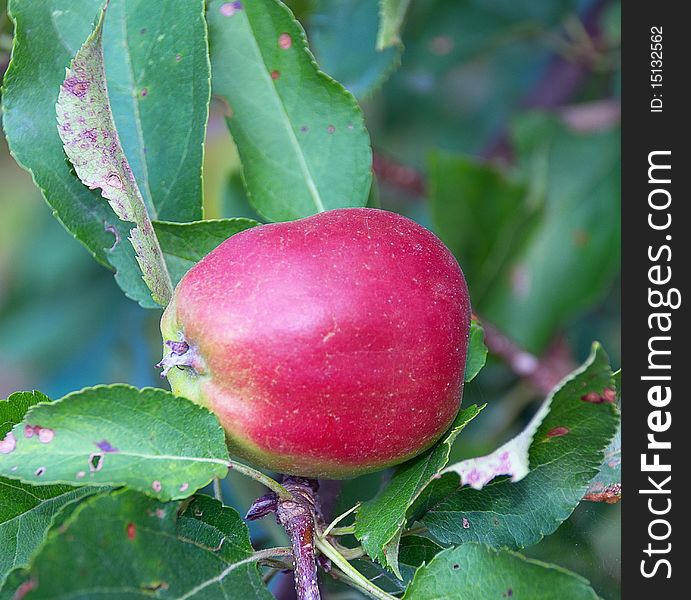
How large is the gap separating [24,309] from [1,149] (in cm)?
49

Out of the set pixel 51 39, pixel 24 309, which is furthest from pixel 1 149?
pixel 51 39

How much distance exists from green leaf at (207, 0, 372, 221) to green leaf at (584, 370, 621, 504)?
0.36 metres

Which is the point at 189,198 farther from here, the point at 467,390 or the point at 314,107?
the point at 467,390

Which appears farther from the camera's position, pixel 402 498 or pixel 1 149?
pixel 1 149

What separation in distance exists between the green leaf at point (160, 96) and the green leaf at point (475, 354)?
0.31 metres

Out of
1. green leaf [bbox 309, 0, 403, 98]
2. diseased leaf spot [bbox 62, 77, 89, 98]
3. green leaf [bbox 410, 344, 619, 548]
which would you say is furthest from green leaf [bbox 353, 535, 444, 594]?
green leaf [bbox 309, 0, 403, 98]

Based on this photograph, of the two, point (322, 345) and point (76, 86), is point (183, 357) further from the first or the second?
point (76, 86)

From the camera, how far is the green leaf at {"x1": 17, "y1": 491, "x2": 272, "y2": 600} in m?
0.61

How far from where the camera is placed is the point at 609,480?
0.84 metres

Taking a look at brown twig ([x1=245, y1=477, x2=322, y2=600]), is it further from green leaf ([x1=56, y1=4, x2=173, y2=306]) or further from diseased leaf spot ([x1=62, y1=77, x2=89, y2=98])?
diseased leaf spot ([x1=62, y1=77, x2=89, y2=98])

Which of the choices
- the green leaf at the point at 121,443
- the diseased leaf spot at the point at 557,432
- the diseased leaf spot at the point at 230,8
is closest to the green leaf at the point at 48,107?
the diseased leaf spot at the point at 230,8
